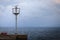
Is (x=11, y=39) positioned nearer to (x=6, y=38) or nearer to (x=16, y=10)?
(x=6, y=38)

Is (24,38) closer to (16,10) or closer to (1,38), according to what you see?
(1,38)

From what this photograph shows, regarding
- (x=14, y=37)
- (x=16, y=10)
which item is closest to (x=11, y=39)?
(x=14, y=37)

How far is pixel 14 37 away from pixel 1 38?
1.65 ft

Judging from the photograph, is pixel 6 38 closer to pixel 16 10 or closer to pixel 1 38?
pixel 1 38

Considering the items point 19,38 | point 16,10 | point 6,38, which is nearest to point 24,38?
point 19,38

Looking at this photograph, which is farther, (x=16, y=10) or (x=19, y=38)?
(x=16, y=10)

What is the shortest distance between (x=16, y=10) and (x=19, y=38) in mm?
2964

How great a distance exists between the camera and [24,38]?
23.7 ft

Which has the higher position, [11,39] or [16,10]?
[16,10]

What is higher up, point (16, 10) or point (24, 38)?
point (16, 10)

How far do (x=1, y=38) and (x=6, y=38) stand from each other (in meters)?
0.22

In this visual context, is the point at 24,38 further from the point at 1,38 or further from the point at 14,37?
the point at 1,38

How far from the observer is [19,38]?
7.18 meters

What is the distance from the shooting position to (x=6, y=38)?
23.3 ft
